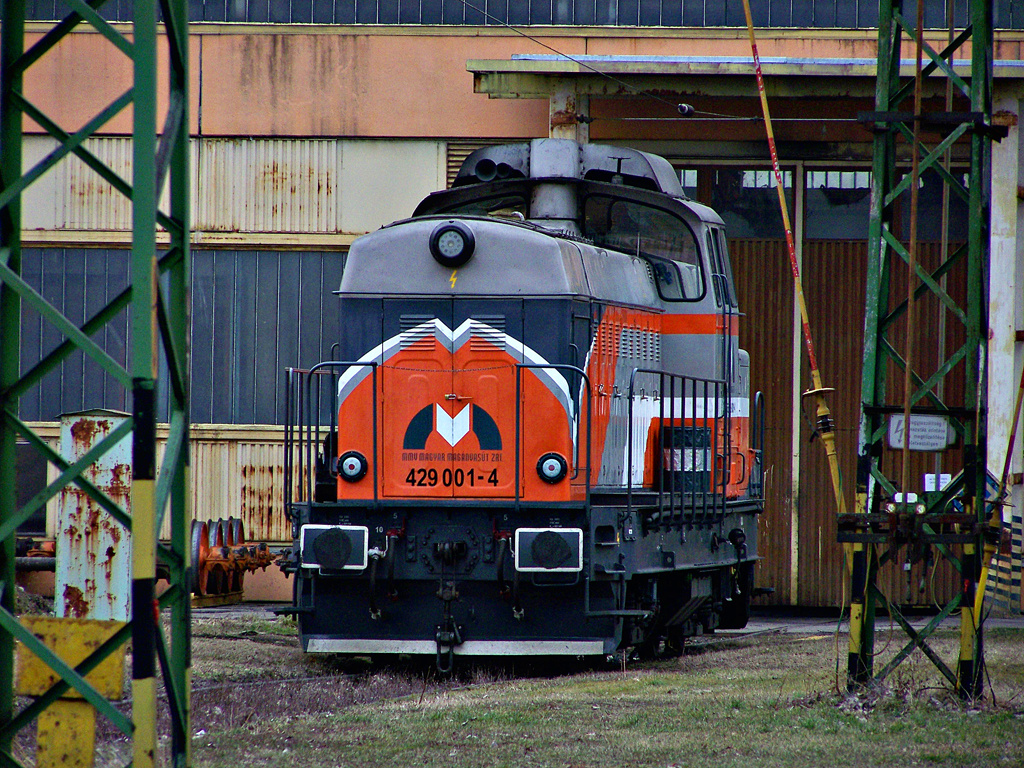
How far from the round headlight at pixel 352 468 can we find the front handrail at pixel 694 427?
1821 millimetres

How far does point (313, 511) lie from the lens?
28.8ft

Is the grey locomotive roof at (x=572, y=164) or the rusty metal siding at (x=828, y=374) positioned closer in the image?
the grey locomotive roof at (x=572, y=164)

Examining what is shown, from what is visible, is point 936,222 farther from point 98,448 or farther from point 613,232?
point 98,448

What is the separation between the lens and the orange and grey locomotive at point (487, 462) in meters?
8.57

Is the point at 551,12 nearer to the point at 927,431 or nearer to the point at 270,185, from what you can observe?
the point at 270,185

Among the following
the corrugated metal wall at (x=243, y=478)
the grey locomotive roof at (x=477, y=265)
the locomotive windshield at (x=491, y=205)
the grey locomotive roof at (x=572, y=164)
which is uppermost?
the grey locomotive roof at (x=572, y=164)

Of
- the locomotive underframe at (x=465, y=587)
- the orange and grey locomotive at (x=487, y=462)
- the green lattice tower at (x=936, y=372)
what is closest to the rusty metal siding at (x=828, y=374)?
the orange and grey locomotive at (x=487, y=462)

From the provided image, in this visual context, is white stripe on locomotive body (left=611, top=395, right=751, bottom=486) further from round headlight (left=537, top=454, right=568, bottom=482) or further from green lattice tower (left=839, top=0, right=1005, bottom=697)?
green lattice tower (left=839, top=0, right=1005, bottom=697)

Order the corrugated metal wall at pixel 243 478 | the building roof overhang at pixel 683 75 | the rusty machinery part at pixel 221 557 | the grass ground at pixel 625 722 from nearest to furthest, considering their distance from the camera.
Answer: the grass ground at pixel 625 722
the rusty machinery part at pixel 221 557
the building roof overhang at pixel 683 75
the corrugated metal wall at pixel 243 478

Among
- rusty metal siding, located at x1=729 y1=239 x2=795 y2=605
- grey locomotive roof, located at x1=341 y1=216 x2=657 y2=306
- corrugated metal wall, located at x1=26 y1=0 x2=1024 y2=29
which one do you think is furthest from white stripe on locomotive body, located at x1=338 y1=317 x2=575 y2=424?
corrugated metal wall, located at x1=26 y1=0 x2=1024 y2=29

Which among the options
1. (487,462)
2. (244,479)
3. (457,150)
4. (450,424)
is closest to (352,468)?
(450,424)

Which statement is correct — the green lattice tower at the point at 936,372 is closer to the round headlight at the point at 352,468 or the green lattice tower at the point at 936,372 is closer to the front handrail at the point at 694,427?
the front handrail at the point at 694,427

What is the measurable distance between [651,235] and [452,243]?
7.08 feet

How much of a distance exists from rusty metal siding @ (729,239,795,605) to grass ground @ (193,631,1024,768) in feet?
17.8
